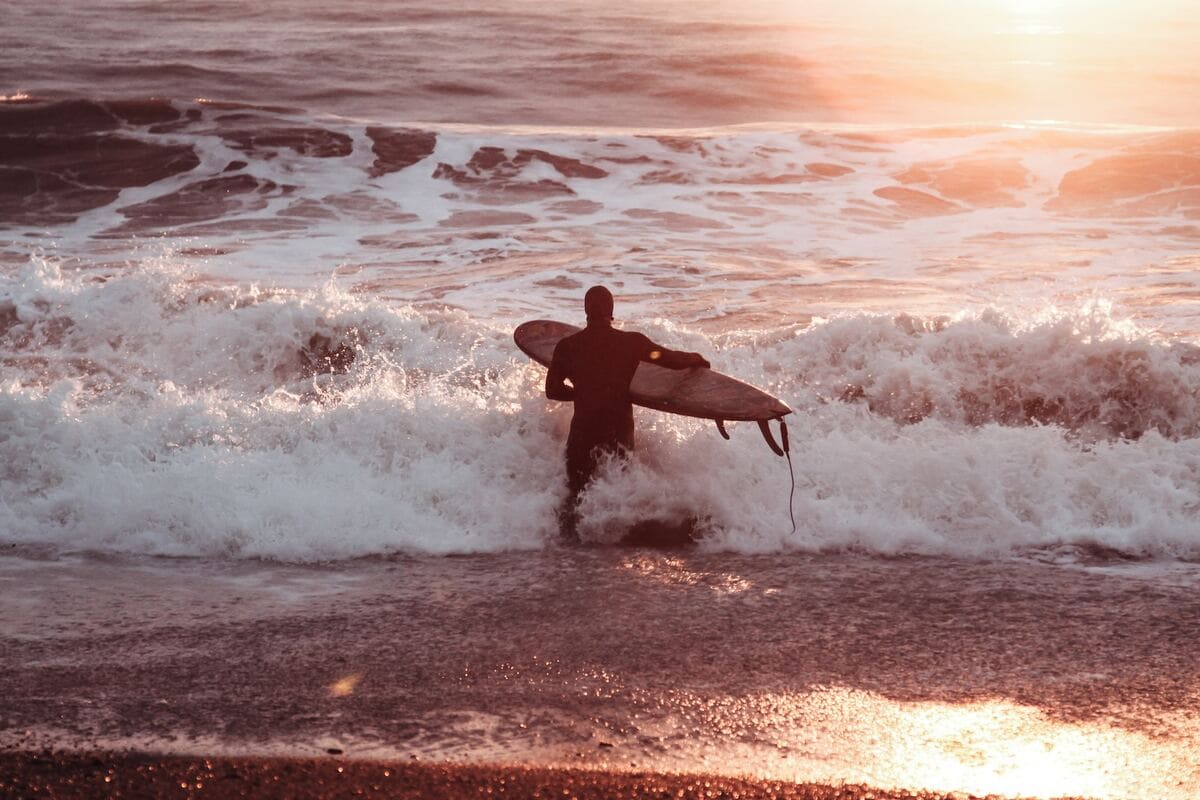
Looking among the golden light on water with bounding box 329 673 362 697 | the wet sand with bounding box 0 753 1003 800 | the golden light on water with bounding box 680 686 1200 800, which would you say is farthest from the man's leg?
the wet sand with bounding box 0 753 1003 800

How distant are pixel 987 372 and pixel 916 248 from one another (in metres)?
6.50

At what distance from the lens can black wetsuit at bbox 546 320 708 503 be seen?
6.88 meters

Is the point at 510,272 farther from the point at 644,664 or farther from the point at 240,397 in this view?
the point at 644,664

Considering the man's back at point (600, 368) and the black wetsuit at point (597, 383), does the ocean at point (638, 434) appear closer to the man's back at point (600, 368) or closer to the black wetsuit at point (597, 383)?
the black wetsuit at point (597, 383)

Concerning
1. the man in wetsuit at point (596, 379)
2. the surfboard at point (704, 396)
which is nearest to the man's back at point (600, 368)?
the man in wetsuit at point (596, 379)

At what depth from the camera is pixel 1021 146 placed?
68.8 feet

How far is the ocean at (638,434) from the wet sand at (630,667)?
1.0 inches

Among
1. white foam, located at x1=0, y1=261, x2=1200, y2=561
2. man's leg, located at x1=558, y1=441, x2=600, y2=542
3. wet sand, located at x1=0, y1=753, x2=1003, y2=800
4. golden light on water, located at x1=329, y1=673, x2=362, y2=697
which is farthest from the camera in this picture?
man's leg, located at x1=558, y1=441, x2=600, y2=542

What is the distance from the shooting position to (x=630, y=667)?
187 inches

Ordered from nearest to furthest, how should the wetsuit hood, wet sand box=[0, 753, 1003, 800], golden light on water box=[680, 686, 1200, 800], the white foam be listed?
wet sand box=[0, 753, 1003, 800], golden light on water box=[680, 686, 1200, 800], the white foam, the wetsuit hood

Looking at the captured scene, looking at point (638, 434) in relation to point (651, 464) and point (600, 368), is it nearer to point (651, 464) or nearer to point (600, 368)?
point (651, 464)

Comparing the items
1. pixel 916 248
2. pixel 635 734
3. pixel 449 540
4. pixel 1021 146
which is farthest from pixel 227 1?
pixel 635 734

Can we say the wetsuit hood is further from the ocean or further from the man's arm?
the ocean

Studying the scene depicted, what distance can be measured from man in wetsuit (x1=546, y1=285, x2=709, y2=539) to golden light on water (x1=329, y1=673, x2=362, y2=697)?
95.4 inches
